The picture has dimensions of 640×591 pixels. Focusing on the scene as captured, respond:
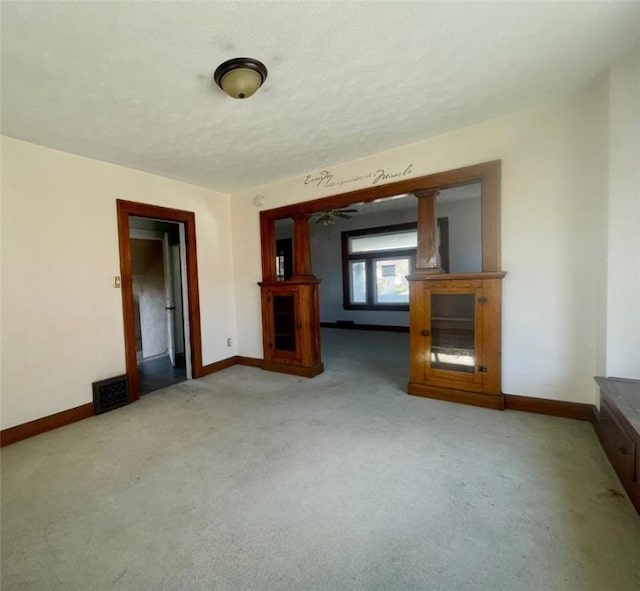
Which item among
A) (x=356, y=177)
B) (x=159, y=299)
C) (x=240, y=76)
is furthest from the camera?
(x=159, y=299)

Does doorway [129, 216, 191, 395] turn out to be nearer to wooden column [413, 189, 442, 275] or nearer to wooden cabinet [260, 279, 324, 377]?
wooden cabinet [260, 279, 324, 377]

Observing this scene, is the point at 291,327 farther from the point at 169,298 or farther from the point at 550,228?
the point at 550,228

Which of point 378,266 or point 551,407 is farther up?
point 378,266

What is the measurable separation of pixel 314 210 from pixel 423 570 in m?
3.40

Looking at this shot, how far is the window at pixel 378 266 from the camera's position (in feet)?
22.0

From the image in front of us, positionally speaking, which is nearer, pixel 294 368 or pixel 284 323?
pixel 294 368

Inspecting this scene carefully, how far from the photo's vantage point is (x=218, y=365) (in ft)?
14.1

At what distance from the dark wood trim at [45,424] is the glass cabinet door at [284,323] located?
2.11 metres

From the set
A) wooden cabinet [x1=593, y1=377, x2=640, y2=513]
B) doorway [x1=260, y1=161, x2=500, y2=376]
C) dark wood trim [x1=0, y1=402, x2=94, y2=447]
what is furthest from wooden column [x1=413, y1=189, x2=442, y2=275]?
dark wood trim [x1=0, y1=402, x2=94, y2=447]

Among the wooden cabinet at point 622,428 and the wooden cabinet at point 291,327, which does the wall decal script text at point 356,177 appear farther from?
the wooden cabinet at point 622,428

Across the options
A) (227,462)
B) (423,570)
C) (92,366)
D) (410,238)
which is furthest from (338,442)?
(410,238)

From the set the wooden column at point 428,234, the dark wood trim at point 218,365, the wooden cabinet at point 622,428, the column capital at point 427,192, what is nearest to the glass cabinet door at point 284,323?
the dark wood trim at point 218,365

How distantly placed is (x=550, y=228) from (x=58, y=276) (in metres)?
Result: 4.32

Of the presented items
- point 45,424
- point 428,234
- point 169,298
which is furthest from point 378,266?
point 45,424
